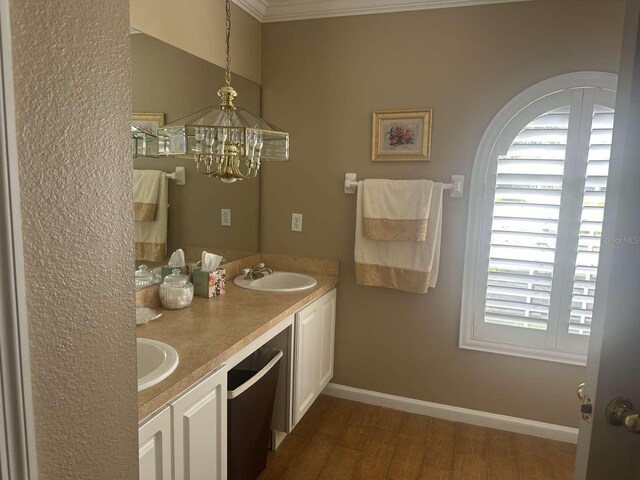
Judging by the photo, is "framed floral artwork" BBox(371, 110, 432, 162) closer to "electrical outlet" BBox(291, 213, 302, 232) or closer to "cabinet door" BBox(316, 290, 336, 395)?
"electrical outlet" BBox(291, 213, 302, 232)

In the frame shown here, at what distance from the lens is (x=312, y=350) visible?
Result: 2.54 metres

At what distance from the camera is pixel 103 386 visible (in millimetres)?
722

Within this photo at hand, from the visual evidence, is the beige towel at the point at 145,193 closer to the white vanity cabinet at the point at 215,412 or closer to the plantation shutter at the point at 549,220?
the white vanity cabinet at the point at 215,412

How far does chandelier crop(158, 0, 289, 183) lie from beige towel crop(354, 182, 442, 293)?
0.77 metres

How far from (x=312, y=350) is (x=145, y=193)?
1.24 m

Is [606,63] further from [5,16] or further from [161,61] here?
[5,16]

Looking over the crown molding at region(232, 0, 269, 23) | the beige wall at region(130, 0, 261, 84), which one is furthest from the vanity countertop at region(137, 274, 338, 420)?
the crown molding at region(232, 0, 269, 23)

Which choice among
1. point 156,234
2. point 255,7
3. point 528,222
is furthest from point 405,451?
point 255,7

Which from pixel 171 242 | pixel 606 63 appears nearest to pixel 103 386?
pixel 171 242

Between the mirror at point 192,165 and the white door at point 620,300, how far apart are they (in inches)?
70.3

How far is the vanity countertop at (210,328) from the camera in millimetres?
1330

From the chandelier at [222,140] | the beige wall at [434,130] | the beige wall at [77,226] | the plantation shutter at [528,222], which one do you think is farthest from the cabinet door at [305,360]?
the beige wall at [77,226]

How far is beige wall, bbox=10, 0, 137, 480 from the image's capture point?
575mm

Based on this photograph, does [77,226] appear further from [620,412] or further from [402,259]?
[402,259]
